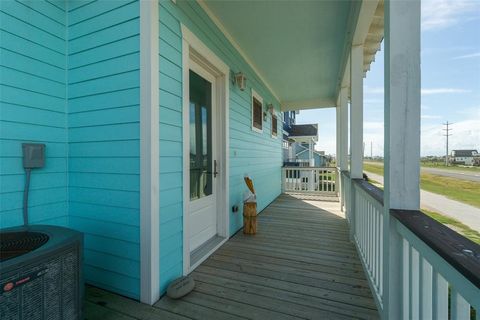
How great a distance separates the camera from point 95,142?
6.34ft

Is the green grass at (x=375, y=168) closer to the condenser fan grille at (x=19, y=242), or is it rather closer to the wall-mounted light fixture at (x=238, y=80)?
the wall-mounted light fixture at (x=238, y=80)

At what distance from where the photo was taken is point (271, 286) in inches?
78.1

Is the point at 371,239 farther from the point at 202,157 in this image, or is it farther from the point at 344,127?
the point at 344,127

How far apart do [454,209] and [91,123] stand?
3.77m

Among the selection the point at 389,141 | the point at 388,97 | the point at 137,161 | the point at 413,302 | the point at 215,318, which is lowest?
the point at 215,318

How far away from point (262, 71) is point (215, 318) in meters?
4.10

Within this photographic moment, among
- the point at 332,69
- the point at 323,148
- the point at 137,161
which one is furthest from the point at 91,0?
the point at 323,148

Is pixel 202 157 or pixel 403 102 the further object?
pixel 202 157

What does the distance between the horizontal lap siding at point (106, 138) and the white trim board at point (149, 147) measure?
0.07 m

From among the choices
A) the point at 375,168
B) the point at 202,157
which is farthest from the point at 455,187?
the point at 202,157

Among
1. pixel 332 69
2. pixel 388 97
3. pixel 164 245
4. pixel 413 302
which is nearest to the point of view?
pixel 413 302

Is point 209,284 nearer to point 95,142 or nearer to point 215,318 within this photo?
point 215,318

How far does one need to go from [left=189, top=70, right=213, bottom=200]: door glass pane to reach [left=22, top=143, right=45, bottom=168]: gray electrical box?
126 centimetres

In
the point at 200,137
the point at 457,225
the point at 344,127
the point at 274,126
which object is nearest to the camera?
the point at 457,225
